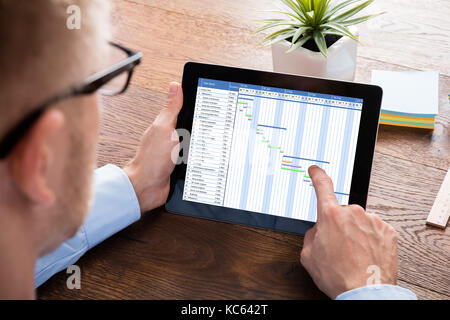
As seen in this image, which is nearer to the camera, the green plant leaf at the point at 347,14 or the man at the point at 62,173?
the man at the point at 62,173

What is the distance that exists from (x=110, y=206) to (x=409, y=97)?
75 centimetres

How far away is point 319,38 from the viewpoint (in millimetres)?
962

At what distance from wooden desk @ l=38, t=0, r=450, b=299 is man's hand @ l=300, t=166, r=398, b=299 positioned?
5cm

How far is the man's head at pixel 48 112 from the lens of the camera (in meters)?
0.46

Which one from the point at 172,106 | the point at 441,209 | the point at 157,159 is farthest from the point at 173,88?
the point at 441,209

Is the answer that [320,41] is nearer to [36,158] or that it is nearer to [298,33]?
[298,33]

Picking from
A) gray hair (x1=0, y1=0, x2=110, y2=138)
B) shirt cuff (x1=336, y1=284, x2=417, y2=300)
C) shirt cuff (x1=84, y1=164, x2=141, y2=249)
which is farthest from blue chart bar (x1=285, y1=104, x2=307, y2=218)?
gray hair (x1=0, y1=0, x2=110, y2=138)

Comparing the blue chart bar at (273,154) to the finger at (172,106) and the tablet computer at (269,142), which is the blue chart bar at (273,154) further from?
the finger at (172,106)

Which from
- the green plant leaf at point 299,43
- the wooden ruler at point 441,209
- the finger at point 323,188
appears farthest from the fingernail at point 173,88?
the wooden ruler at point 441,209

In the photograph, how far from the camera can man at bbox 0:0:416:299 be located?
47 cm

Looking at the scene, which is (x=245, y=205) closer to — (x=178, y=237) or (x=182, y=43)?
(x=178, y=237)

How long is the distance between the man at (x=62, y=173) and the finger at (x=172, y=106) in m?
0.23

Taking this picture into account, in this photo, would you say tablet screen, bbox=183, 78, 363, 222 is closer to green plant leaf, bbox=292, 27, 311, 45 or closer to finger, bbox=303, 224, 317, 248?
finger, bbox=303, 224, 317, 248

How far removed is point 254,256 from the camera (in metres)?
0.92
